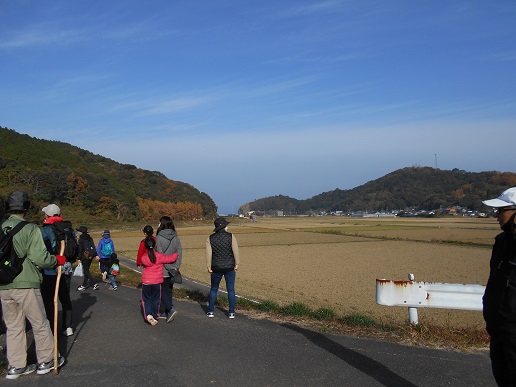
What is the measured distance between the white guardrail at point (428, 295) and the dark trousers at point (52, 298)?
4.29 m

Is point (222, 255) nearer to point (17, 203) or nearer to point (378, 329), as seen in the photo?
point (378, 329)

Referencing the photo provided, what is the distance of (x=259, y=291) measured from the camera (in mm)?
16453

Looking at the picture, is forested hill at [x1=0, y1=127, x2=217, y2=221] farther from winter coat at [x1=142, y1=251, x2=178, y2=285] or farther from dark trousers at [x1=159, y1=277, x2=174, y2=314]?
winter coat at [x1=142, y1=251, x2=178, y2=285]

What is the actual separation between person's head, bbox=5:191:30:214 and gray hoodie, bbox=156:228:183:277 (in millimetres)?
2704

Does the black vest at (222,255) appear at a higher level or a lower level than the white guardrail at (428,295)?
higher

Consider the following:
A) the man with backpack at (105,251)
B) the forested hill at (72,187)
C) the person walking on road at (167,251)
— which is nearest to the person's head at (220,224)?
the person walking on road at (167,251)

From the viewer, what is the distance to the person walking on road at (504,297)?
3.23m

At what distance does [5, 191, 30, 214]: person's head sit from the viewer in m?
4.94

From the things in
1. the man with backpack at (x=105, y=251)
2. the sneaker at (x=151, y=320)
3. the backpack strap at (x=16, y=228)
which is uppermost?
the backpack strap at (x=16, y=228)

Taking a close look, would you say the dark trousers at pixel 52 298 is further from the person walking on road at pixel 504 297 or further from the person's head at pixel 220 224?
the person walking on road at pixel 504 297

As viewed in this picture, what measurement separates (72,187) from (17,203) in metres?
89.9

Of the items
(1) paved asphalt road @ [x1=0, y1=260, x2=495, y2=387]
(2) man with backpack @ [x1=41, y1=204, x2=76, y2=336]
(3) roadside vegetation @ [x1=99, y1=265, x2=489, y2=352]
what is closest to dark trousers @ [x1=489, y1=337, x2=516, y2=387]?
(1) paved asphalt road @ [x1=0, y1=260, x2=495, y2=387]

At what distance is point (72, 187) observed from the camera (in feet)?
291

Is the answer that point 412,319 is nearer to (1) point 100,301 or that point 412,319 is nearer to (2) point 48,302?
(2) point 48,302
